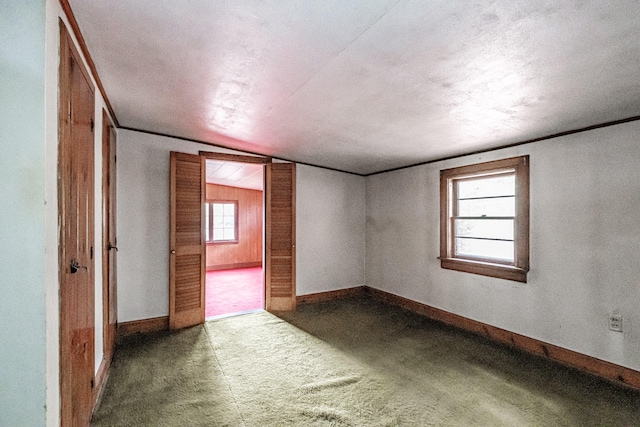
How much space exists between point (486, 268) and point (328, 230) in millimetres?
2294

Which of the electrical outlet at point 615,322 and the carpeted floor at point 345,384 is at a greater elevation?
the electrical outlet at point 615,322

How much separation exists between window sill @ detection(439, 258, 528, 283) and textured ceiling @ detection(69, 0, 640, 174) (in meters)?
1.31

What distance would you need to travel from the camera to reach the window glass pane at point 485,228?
10.4ft

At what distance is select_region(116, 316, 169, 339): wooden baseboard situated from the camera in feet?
10.7

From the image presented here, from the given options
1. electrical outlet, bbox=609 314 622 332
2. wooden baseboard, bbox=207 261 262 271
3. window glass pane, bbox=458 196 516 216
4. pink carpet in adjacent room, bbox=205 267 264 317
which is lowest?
pink carpet in adjacent room, bbox=205 267 264 317

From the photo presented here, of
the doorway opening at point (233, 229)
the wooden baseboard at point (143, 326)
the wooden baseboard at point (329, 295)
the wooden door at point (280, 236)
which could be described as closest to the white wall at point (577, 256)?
the wooden baseboard at point (329, 295)

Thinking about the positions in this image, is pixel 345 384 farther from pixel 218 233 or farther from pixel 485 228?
pixel 218 233

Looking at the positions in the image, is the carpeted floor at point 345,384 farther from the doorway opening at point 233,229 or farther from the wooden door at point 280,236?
the doorway opening at point 233,229

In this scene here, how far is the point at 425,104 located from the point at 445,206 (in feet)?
6.20

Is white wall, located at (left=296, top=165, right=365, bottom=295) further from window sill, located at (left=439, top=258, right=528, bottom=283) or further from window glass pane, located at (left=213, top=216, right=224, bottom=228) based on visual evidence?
window glass pane, located at (left=213, top=216, right=224, bottom=228)

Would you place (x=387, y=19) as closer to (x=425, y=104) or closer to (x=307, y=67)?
(x=307, y=67)

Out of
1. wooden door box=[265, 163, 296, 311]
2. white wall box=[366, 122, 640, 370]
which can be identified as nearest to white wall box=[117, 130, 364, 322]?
wooden door box=[265, 163, 296, 311]

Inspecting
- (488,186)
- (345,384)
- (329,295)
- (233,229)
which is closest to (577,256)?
(488,186)

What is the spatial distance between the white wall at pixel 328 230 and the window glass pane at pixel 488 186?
70.1 inches
